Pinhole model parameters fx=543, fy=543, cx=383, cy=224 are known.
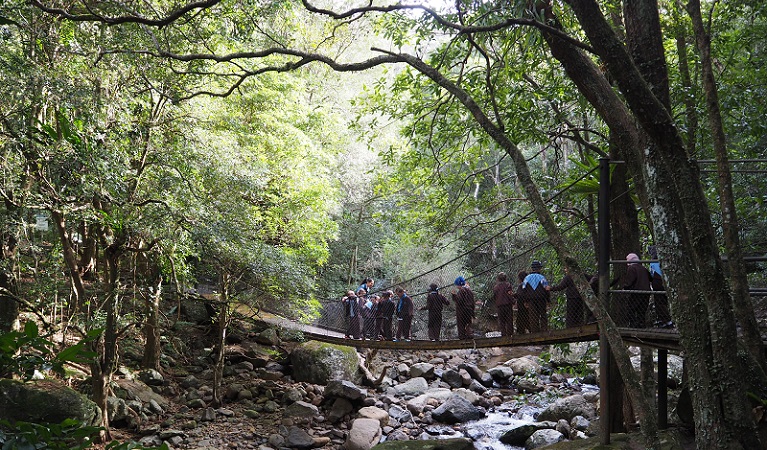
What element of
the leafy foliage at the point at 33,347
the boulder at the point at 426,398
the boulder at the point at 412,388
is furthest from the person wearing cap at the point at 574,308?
the boulder at the point at 412,388

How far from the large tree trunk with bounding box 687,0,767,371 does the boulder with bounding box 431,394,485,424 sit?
427 centimetres

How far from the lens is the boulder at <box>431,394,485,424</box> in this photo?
635cm

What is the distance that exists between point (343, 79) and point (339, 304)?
19.4 feet

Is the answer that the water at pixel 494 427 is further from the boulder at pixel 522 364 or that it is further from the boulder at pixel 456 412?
the boulder at pixel 522 364

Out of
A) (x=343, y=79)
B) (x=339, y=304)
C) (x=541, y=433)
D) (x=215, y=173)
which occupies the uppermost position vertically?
(x=343, y=79)

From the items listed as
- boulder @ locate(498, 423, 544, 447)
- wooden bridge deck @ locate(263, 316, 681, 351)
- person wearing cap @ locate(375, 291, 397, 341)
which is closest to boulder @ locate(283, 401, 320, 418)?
wooden bridge deck @ locate(263, 316, 681, 351)

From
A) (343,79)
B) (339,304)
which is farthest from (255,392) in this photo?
(343,79)

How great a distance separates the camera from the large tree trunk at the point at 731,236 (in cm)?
235

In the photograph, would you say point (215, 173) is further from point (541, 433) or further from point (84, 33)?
point (541, 433)

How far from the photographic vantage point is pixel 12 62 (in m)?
3.08

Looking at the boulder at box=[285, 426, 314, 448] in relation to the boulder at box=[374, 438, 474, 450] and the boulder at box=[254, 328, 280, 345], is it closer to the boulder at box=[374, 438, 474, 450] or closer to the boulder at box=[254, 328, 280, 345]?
the boulder at box=[374, 438, 474, 450]

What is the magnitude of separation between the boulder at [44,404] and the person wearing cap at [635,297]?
404 cm

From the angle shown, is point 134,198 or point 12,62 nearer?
point 12,62

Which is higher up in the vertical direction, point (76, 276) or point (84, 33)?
point (84, 33)
